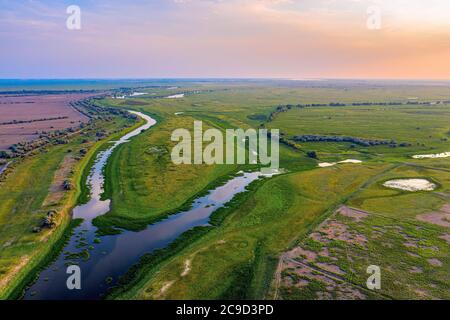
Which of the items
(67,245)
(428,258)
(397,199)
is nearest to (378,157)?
(397,199)

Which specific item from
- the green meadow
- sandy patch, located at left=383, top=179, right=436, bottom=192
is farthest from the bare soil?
sandy patch, located at left=383, top=179, right=436, bottom=192

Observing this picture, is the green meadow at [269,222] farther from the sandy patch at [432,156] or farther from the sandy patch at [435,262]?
the sandy patch at [432,156]

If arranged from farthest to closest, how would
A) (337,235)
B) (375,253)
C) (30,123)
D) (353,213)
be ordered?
(30,123), (353,213), (337,235), (375,253)

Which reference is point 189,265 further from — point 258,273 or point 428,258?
point 428,258

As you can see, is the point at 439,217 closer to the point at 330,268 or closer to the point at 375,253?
the point at 375,253

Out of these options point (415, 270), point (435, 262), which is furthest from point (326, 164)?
point (415, 270)

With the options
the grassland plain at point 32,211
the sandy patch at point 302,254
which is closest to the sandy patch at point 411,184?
the sandy patch at point 302,254
